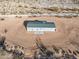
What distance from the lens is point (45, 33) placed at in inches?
1037

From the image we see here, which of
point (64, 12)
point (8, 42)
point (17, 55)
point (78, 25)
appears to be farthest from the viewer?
point (64, 12)

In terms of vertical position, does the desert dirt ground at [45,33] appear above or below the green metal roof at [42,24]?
below

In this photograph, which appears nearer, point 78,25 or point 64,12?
point 78,25

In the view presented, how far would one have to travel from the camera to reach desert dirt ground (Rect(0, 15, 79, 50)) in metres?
25.0

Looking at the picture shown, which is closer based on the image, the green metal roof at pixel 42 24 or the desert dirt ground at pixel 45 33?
the desert dirt ground at pixel 45 33

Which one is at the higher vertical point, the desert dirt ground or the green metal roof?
the green metal roof

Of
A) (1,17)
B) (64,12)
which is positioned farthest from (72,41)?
(1,17)

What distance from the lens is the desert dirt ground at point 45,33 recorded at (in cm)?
2505

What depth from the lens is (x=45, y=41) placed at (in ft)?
83.3

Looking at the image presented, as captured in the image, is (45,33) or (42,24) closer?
(45,33)

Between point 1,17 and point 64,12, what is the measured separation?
6862 mm

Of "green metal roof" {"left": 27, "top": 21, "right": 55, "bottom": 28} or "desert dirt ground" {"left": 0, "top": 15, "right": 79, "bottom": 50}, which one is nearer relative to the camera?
"desert dirt ground" {"left": 0, "top": 15, "right": 79, "bottom": 50}

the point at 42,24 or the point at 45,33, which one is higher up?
the point at 42,24

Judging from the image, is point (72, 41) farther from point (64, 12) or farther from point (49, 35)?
point (64, 12)
